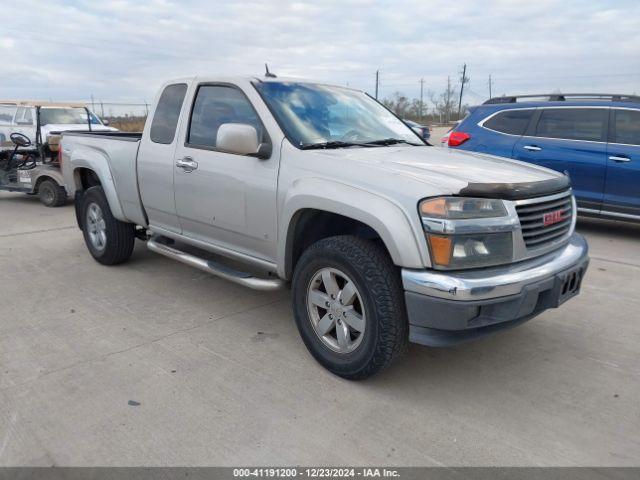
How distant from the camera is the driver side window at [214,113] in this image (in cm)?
380

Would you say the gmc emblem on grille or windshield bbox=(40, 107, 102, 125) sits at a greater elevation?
windshield bbox=(40, 107, 102, 125)

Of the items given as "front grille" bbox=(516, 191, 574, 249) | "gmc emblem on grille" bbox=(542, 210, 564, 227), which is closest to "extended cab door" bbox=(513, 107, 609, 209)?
"front grille" bbox=(516, 191, 574, 249)

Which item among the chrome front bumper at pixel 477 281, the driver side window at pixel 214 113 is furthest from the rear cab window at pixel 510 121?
the chrome front bumper at pixel 477 281

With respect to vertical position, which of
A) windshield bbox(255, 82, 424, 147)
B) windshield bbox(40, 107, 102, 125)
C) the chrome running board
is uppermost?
windshield bbox(40, 107, 102, 125)

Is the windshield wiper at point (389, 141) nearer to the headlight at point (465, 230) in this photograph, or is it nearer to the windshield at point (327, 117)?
the windshield at point (327, 117)

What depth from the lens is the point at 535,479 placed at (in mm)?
2322

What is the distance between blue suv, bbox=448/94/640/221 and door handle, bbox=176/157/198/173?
4754 millimetres

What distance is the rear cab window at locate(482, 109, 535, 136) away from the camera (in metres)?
7.20

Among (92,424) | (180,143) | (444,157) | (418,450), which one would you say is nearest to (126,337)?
(92,424)

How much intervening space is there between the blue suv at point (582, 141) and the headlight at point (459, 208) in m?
4.62

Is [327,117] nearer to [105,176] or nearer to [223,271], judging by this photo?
[223,271]

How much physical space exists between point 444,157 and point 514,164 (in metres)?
0.47

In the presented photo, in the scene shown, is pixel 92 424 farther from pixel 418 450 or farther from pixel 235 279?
pixel 418 450

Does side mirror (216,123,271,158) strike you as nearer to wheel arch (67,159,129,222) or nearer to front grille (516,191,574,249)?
front grille (516,191,574,249)
